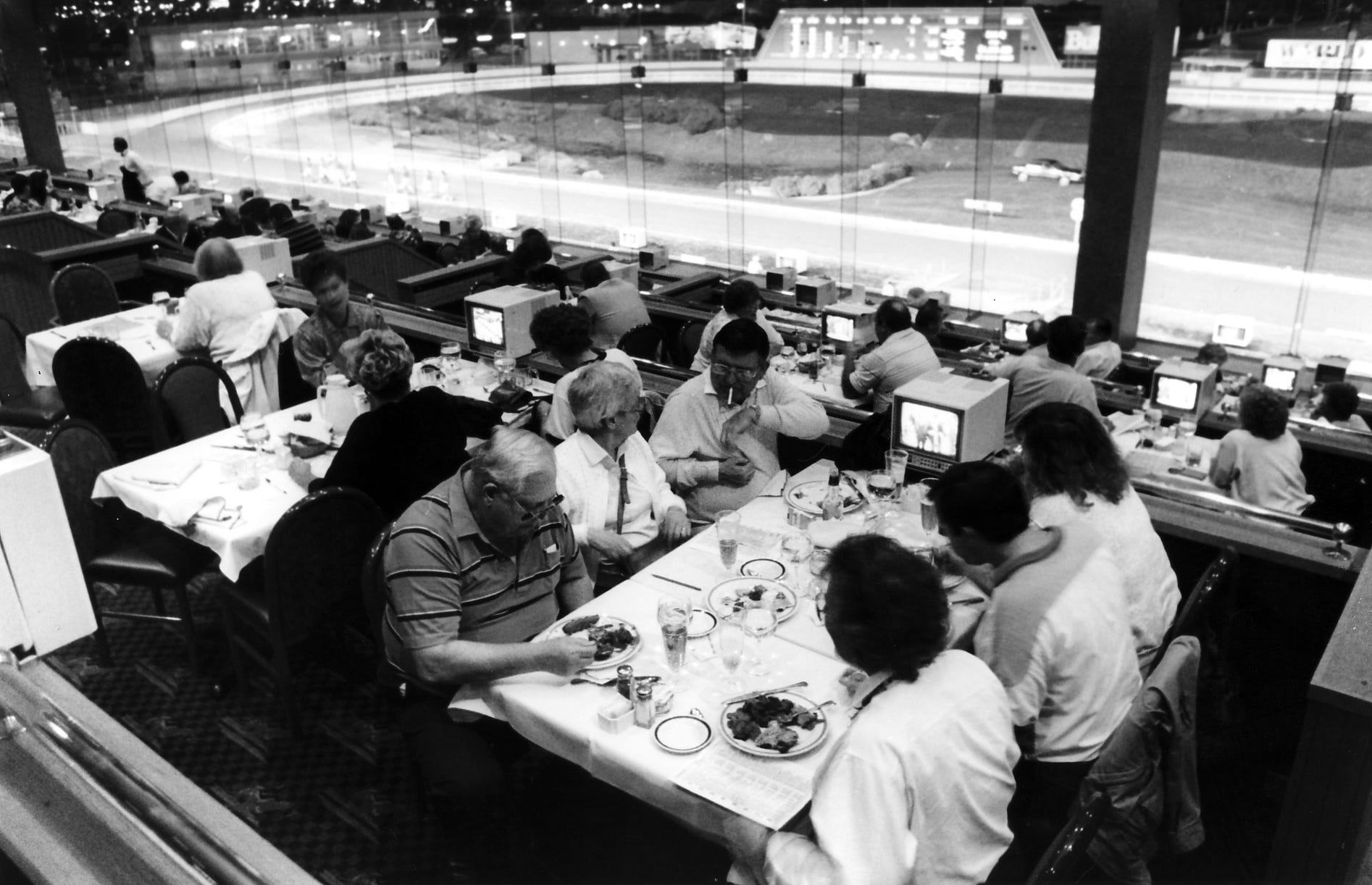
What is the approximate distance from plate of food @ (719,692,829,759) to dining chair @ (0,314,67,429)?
4.82 metres

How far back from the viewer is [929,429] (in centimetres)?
346

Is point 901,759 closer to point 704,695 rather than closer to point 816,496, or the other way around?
point 704,695

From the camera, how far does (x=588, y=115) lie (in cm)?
1384

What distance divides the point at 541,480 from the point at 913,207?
10635 mm

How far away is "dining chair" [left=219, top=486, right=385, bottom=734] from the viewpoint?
3.23 m

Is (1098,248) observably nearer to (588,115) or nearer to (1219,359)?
(1219,359)

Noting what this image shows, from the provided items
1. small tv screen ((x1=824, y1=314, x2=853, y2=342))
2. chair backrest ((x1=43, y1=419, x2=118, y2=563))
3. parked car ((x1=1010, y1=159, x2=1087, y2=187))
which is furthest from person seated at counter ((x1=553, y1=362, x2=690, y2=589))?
parked car ((x1=1010, y1=159, x2=1087, y2=187))

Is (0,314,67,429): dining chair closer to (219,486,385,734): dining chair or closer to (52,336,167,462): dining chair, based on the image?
(52,336,167,462): dining chair

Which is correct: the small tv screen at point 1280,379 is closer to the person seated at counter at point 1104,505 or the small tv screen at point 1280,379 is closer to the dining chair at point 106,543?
the person seated at counter at point 1104,505

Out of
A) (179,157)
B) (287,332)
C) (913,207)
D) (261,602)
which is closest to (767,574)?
(261,602)

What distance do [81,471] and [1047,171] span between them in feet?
31.6

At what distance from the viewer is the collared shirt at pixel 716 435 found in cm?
384

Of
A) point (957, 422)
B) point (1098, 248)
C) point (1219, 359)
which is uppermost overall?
point (957, 422)

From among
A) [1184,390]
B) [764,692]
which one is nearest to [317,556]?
[764,692]
